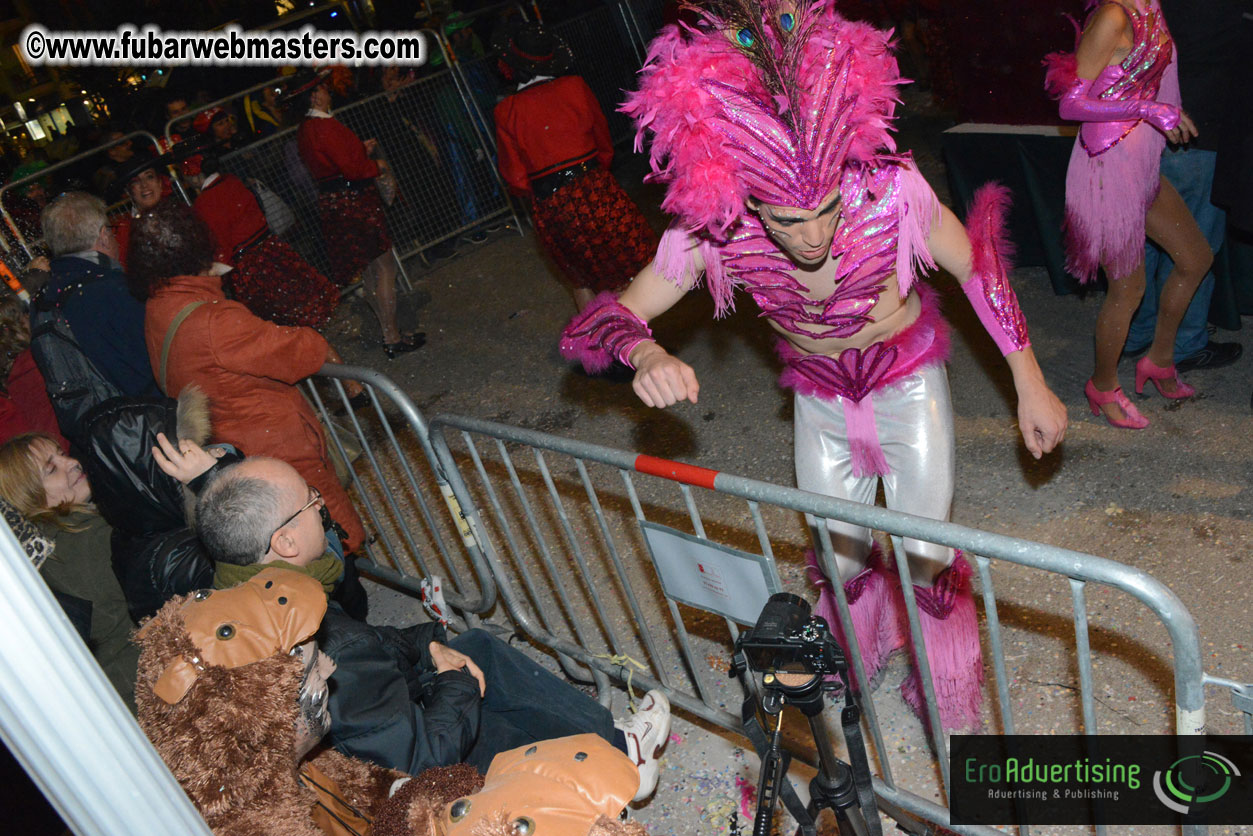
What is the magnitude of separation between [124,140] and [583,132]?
504cm

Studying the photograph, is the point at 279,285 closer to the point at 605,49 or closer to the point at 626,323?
the point at 626,323

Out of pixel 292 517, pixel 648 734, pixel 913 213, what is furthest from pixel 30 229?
pixel 913 213

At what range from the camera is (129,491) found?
10.6 ft

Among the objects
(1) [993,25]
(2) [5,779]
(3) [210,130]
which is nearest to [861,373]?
(2) [5,779]

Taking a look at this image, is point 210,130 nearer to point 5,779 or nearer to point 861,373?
point 5,779

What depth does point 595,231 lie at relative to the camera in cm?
583

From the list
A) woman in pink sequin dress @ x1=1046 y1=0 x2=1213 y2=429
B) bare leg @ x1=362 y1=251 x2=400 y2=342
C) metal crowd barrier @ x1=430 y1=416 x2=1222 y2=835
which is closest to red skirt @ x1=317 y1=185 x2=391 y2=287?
bare leg @ x1=362 y1=251 x2=400 y2=342

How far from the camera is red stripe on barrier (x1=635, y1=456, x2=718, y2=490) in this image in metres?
2.26

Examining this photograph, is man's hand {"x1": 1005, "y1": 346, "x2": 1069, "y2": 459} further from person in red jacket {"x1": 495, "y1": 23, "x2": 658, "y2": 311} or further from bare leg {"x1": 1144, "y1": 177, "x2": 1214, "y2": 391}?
person in red jacket {"x1": 495, "y1": 23, "x2": 658, "y2": 311}

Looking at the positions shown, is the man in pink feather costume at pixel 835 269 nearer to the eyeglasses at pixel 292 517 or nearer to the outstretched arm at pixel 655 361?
the outstretched arm at pixel 655 361

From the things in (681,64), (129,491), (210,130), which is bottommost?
(129,491)

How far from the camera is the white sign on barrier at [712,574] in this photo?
221 cm

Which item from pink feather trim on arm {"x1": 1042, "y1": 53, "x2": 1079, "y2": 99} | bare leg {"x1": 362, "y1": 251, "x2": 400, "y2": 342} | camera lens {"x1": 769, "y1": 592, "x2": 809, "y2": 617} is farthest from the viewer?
bare leg {"x1": 362, "y1": 251, "x2": 400, "y2": 342}

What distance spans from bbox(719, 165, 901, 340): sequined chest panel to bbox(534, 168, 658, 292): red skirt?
129 inches
